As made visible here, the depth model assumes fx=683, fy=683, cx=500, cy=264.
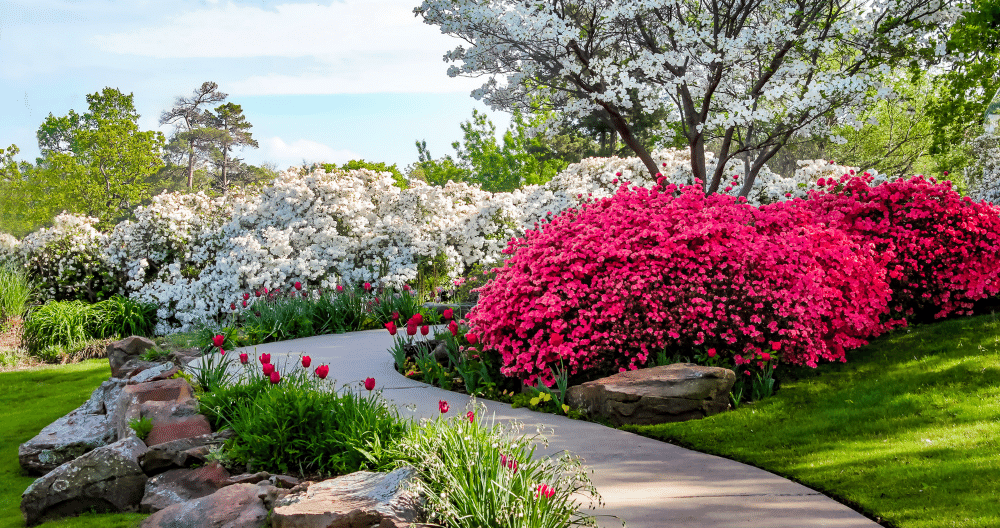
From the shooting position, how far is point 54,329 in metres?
11.3

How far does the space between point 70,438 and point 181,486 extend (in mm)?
2303

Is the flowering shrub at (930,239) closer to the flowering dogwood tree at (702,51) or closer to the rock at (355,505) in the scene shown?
the flowering dogwood tree at (702,51)

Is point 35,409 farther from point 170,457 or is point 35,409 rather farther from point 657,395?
point 657,395

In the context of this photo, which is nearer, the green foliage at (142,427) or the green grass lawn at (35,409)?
the green grass lawn at (35,409)

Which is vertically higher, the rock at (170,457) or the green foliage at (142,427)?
the green foliage at (142,427)

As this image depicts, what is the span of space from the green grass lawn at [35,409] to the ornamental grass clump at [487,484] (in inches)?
75.5

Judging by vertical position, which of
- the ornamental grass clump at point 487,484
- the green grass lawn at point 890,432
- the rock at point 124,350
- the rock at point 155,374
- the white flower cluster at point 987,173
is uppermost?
the white flower cluster at point 987,173

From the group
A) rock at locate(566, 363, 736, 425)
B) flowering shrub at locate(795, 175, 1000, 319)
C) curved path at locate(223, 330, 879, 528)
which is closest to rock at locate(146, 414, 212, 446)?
curved path at locate(223, 330, 879, 528)

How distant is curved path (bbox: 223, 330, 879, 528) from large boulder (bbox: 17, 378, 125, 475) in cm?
250

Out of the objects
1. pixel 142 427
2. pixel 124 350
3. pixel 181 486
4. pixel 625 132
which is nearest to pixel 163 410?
pixel 142 427

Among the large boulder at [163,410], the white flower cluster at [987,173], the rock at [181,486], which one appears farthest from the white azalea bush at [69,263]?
the white flower cluster at [987,173]

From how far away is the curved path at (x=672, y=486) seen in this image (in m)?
3.50

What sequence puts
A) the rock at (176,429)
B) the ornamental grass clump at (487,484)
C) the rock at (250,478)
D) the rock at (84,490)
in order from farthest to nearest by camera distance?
the rock at (176,429) → the rock at (84,490) → the rock at (250,478) → the ornamental grass clump at (487,484)

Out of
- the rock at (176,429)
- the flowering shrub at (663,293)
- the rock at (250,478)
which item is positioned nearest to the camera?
the rock at (250,478)
